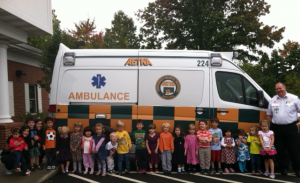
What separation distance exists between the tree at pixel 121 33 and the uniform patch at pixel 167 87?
2395 cm

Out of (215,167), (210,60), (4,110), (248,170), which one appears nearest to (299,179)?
(248,170)

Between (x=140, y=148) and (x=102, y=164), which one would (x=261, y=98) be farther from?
(x=102, y=164)

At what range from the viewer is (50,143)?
Result: 7.38 m

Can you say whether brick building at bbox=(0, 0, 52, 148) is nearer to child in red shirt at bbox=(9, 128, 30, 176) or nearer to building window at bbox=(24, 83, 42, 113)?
building window at bbox=(24, 83, 42, 113)

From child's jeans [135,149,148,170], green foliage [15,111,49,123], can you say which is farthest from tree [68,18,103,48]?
child's jeans [135,149,148,170]

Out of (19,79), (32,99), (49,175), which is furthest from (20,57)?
(49,175)

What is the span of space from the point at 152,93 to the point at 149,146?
114 centimetres

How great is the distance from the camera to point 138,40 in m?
25.4

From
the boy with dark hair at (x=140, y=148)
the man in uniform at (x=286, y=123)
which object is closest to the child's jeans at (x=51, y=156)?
the boy with dark hair at (x=140, y=148)

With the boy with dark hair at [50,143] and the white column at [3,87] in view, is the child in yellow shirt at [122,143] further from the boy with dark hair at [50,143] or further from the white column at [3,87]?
the white column at [3,87]

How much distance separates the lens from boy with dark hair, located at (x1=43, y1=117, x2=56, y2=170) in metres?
7.38

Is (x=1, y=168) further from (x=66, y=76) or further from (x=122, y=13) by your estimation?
(x=122, y=13)

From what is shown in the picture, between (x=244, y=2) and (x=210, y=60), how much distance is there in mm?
15843

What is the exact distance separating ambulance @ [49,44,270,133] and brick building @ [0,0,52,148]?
3.03m
